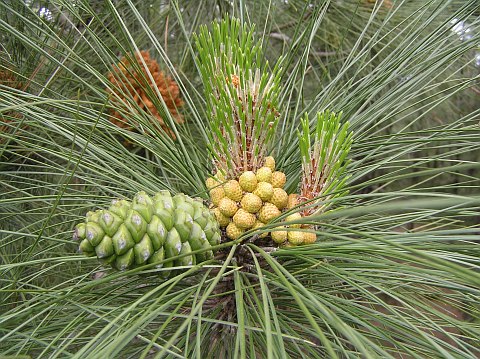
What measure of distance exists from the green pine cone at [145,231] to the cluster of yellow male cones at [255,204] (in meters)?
0.05

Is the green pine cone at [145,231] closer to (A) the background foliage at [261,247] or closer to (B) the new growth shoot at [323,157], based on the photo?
(A) the background foliage at [261,247]

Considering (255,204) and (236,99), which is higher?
(236,99)

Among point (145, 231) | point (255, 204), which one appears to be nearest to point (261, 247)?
point (255, 204)

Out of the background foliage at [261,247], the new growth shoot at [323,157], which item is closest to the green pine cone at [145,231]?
the background foliage at [261,247]

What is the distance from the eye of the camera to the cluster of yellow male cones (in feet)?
2.06

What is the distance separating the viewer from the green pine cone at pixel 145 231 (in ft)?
1.67

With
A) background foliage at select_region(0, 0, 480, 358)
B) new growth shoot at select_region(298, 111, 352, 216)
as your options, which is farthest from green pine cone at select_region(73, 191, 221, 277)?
new growth shoot at select_region(298, 111, 352, 216)

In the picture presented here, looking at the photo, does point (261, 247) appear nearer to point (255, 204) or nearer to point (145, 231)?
point (255, 204)

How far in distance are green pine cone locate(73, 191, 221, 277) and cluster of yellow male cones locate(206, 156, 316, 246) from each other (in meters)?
0.05

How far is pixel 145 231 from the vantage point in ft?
1.76

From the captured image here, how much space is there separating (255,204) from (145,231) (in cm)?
15

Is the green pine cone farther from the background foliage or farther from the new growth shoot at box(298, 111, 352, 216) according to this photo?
the new growth shoot at box(298, 111, 352, 216)

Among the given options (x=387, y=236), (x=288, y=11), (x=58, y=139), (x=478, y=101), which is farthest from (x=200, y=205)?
(x=478, y=101)

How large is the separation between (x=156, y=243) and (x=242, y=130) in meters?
0.19
